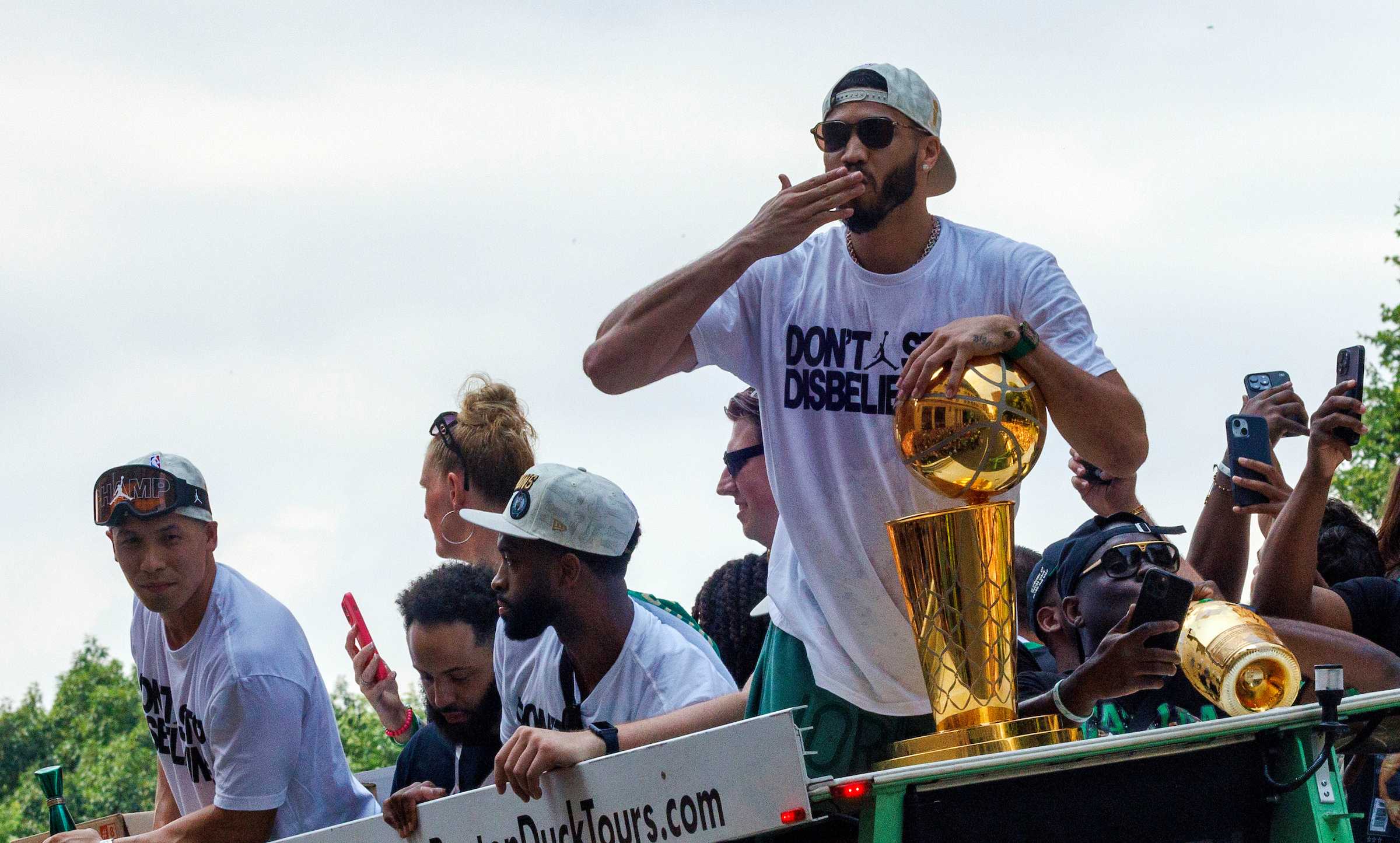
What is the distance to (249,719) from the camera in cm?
389

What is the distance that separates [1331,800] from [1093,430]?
0.72m

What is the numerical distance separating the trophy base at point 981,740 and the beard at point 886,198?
95cm

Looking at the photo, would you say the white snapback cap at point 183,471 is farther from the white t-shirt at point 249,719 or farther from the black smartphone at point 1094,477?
the black smartphone at point 1094,477

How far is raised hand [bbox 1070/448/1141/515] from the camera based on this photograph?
415 centimetres

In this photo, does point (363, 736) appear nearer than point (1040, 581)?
No

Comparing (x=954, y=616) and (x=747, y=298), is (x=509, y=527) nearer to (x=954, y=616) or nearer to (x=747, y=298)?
(x=747, y=298)

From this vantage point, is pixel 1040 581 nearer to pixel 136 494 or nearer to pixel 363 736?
pixel 136 494

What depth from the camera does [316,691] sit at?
4.09m

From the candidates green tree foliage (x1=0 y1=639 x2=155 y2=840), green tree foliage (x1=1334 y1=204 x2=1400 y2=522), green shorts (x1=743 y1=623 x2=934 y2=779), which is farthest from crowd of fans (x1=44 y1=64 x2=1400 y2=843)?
green tree foliage (x1=0 y1=639 x2=155 y2=840)

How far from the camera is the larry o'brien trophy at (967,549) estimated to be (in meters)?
2.24

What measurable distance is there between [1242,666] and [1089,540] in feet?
2.85

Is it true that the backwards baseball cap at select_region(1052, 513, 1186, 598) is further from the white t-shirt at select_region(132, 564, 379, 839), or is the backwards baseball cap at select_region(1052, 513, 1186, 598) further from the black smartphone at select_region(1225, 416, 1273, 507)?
the white t-shirt at select_region(132, 564, 379, 839)

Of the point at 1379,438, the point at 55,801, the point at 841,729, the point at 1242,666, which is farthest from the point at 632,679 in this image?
the point at 1379,438

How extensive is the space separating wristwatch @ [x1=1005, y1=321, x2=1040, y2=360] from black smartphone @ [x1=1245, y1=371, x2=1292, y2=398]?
1.83 m
